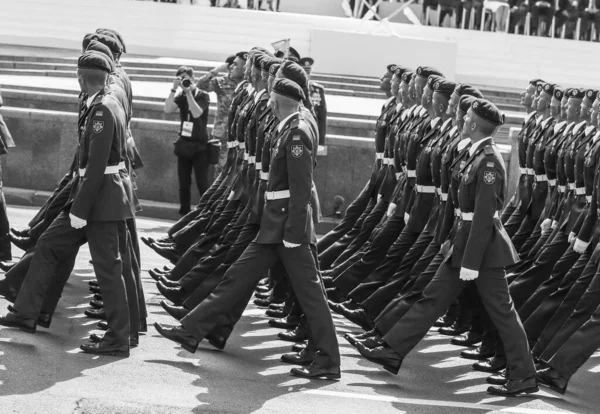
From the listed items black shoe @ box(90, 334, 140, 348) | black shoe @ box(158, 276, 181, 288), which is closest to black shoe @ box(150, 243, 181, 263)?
black shoe @ box(158, 276, 181, 288)

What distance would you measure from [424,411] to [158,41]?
20.0 metres

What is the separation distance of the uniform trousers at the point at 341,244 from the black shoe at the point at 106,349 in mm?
3550

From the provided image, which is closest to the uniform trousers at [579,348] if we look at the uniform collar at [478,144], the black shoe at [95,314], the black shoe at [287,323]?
the uniform collar at [478,144]

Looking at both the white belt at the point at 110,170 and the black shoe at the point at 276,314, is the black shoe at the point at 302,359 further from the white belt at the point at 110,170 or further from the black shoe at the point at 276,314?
the white belt at the point at 110,170

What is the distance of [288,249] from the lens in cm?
838

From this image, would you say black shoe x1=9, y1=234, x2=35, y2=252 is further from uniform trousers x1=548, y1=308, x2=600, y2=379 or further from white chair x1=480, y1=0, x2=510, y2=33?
white chair x1=480, y1=0, x2=510, y2=33

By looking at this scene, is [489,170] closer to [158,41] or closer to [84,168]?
[84,168]

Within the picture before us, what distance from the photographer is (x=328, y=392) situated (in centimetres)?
802

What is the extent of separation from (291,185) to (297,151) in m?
0.22

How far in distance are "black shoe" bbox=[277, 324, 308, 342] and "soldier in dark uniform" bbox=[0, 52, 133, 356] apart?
4.47ft

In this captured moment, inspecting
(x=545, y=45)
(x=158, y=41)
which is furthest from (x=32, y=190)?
(x=545, y=45)

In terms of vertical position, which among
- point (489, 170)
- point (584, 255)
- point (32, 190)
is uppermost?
point (489, 170)

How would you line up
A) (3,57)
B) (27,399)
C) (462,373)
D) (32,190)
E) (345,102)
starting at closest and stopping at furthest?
(27,399)
(462,373)
(32,190)
(345,102)
(3,57)

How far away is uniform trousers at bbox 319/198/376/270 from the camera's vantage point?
1160cm
